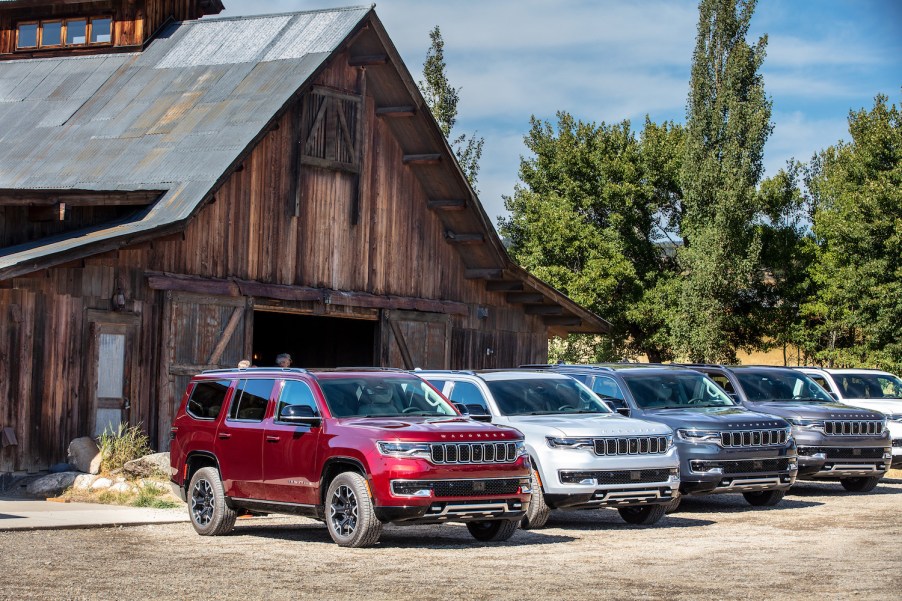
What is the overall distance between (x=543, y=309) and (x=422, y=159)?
6.21 metres

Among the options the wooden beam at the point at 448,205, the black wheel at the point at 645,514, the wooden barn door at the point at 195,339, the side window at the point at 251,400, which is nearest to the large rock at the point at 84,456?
the wooden barn door at the point at 195,339

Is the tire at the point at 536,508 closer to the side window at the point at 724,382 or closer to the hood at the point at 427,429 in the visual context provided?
the hood at the point at 427,429

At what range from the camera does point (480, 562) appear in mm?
12016

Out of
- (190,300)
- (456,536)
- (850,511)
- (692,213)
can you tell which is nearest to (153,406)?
(190,300)

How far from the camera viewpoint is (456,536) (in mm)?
14750

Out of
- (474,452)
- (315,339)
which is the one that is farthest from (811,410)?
(315,339)

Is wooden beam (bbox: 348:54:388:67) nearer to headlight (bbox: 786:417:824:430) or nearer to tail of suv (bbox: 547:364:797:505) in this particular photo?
tail of suv (bbox: 547:364:797:505)

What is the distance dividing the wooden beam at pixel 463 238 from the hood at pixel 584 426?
1293cm

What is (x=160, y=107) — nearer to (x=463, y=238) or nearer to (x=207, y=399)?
(x=463, y=238)

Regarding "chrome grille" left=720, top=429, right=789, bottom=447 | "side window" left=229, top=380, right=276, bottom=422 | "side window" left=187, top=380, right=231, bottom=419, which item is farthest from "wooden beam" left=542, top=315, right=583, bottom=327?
"side window" left=229, top=380, right=276, bottom=422

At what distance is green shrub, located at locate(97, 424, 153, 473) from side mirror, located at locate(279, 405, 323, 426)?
7.47 metres

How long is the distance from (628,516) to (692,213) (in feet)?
132

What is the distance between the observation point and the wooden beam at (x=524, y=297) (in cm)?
3123

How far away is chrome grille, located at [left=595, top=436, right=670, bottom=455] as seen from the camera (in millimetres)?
15172
